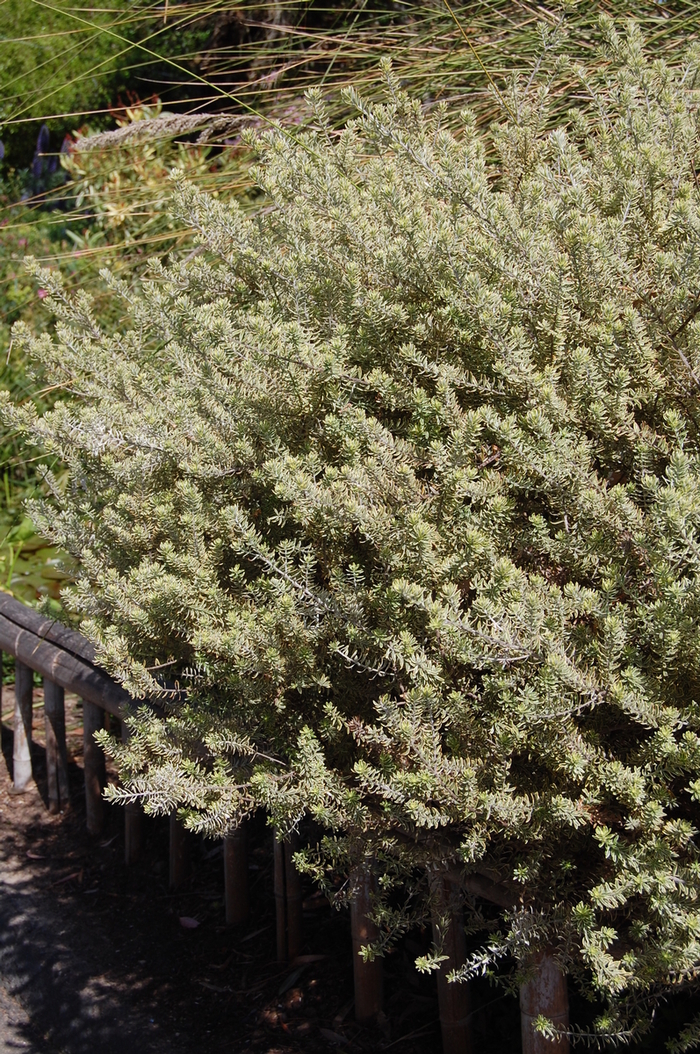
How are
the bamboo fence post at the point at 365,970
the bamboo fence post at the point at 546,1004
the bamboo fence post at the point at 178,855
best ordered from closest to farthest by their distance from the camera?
the bamboo fence post at the point at 546,1004 < the bamboo fence post at the point at 365,970 < the bamboo fence post at the point at 178,855

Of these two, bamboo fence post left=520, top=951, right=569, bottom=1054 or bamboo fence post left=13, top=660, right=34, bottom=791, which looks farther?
bamboo fence post left=13, top=660, right=34, bottom=791

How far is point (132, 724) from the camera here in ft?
6.79

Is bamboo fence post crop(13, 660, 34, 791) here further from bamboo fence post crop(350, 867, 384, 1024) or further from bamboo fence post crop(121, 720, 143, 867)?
bamboo fence post crop(350, 867, 384, 1024)

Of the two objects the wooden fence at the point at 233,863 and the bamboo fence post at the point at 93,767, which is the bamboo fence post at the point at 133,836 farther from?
the bamboo fence post at the point at 93,767

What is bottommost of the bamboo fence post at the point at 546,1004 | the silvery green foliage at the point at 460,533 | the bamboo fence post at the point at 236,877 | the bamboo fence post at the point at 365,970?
the bamboo fence post at the point at 236,877

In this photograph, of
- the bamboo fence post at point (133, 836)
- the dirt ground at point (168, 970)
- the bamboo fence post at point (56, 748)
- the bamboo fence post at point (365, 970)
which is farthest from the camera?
the bamboo fence post at point (56, 748)

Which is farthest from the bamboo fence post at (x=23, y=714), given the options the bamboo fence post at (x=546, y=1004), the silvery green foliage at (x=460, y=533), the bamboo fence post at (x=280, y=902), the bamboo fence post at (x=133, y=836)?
the bamboo fence post at (x=546, y=1004)

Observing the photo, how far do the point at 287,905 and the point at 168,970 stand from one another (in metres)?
0.41

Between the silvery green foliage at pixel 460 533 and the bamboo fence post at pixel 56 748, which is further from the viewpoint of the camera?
the bamboo fence post at pixel 56 748

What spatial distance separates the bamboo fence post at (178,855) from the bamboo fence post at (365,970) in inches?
32.8

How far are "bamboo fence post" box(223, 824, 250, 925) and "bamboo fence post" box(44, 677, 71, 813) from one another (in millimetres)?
963

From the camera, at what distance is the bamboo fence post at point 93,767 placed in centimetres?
336

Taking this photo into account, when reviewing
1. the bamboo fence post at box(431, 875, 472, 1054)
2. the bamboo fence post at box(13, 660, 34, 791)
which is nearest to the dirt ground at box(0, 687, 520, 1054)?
the bamboo fence post at box(431, 875, 472, 1054)

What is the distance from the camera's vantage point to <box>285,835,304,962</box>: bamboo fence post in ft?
8.73
